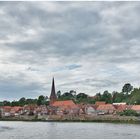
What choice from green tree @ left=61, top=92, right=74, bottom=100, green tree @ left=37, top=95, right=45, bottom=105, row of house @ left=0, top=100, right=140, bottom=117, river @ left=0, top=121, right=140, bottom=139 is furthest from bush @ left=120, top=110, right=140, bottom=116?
green tree @ left=61, top=92, right=74, bottom=100

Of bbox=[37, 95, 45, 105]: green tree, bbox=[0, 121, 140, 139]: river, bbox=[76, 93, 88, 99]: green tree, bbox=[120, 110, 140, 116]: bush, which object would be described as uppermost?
bbox=[76, 93, 88, 99]: green tree

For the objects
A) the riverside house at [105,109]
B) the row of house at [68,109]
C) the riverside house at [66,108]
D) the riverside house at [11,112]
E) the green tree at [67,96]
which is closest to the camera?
the riverside house at [105,109]

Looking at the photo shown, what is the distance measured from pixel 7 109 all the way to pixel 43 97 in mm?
14805

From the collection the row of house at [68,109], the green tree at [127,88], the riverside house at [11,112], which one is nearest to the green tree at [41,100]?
the riverside house at [11,112]

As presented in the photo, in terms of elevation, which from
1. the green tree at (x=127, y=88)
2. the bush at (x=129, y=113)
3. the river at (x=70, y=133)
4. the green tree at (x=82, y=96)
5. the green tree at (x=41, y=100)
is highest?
the green tree at (x=127, y=88)

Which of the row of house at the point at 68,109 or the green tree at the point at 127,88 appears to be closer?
the row of house at the point at 68,109

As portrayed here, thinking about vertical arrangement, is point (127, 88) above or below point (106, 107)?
above

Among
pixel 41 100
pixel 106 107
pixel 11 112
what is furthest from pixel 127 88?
pixel 11 112

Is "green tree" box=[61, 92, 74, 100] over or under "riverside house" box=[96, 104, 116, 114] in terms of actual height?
over

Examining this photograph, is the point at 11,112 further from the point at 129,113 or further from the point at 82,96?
the point at 129,113

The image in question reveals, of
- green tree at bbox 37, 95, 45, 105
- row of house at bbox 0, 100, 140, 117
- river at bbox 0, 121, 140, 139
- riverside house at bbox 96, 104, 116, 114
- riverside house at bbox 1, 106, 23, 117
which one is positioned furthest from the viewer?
Answer: green tree at bbox 37, 95, 45, 105

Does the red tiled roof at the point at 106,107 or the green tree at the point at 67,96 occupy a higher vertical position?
the green tree at the point at 67,96

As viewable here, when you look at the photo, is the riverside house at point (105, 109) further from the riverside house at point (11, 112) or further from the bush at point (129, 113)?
the riverside house at point (11, 112)

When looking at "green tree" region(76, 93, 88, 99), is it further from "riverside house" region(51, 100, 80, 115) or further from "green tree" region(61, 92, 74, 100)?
"riverside house" region(51, 100, 80, 115)
